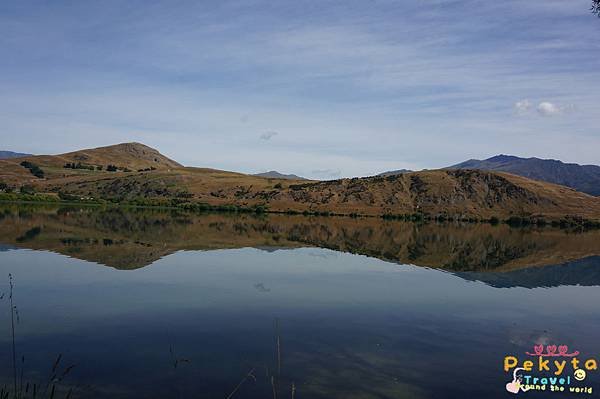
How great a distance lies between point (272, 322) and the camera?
89.7ft

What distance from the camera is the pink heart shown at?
1886 cm

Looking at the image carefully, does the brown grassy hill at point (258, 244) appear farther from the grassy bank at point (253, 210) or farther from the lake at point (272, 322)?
the grassy bank at point (253, 210)

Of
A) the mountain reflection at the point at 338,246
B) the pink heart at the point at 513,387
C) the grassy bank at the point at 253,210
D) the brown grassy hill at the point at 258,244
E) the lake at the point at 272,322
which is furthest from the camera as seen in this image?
the grassy bank at the point at 253,210

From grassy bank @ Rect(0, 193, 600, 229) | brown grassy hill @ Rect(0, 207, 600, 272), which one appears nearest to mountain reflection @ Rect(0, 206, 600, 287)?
brown grassy hill @ Rect(0, 207, 600, 272)

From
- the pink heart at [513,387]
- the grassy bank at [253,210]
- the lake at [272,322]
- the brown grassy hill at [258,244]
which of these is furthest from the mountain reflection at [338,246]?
the grassy bank at [253,210]

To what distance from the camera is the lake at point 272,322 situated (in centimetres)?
1859

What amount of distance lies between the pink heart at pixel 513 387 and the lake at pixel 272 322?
24 centimetres

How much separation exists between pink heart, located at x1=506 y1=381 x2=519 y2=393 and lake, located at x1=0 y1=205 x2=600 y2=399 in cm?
24

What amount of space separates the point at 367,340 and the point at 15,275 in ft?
93.6

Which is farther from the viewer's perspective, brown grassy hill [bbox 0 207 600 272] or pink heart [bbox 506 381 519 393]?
brown grassy hill [bbox 0 207 600 272]

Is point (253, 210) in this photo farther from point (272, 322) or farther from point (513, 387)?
point (513, 387)

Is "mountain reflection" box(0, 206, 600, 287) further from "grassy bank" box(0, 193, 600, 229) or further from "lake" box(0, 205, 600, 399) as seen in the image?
"grassy bank" box(0, 193, 600, 229)

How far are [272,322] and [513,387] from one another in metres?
12.8

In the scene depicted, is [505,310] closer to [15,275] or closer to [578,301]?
[578,301]
